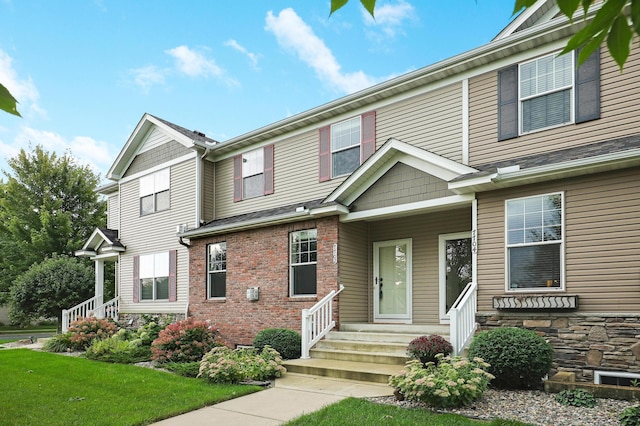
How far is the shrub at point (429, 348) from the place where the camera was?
323 inches

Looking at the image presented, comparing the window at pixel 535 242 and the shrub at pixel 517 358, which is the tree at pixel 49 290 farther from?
the shrub at pixel 517 358

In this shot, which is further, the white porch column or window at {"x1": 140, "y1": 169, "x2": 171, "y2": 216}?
the white porch column

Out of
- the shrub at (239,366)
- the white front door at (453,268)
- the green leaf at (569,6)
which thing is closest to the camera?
the green leaf at (569,6)

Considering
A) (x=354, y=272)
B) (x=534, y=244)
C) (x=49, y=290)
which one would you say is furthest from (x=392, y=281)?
(x=49, y=290)

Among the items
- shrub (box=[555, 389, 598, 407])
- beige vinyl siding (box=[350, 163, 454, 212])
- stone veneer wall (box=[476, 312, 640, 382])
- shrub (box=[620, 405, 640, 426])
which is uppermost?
beige vinyl siding (box=[350, 163, 454, 212])

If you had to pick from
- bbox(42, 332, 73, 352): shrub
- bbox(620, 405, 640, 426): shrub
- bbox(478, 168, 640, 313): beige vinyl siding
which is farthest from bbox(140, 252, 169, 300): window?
bbox(620, 405, 640, 426): shrub

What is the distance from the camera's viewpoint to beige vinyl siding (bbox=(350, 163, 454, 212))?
1016cm

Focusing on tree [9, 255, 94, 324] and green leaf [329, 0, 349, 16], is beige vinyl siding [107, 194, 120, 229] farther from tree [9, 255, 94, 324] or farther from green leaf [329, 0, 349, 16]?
green leaf [329, 0, 349, 16]

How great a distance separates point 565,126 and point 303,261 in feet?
20.5

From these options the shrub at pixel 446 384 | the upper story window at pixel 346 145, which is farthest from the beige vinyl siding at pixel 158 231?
the shrub at pixel 446 384

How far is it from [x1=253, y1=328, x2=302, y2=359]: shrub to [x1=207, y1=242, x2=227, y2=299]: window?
337 cm

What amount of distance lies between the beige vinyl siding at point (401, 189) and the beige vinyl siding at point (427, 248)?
1221 mm

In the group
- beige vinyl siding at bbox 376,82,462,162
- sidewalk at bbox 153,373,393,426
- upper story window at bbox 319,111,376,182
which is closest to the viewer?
sidewalk at bbox 153,373,393,426

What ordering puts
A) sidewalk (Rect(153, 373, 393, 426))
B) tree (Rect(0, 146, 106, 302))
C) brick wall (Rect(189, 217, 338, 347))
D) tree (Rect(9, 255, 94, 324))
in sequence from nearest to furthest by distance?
1. sidewalk (Rect(153, 373, 393, 426))
2. brick wall (Rect(189, 217, 338, 347))
3. tree (Rect(9, 255, 94, 324))
4. tree (Rect(0, 146, 106, 302))
